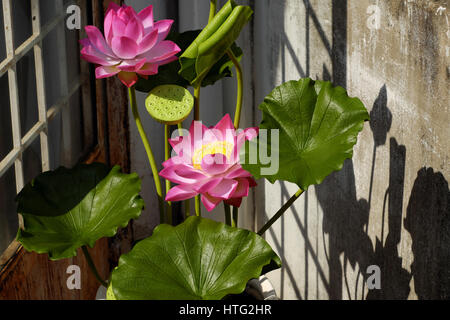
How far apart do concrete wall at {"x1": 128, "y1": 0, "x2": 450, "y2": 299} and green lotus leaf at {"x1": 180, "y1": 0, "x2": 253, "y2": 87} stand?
0.29 meters

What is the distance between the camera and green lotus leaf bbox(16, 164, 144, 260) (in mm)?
1279

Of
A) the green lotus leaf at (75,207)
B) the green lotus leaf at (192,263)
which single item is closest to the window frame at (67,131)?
the green lotus leaf at (75,207)

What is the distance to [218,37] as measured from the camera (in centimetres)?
121

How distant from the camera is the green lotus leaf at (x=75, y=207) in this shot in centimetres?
128

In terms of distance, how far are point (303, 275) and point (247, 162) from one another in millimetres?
751

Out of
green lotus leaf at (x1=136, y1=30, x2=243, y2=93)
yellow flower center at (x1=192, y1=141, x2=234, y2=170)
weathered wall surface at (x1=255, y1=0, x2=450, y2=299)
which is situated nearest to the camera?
weathered wall surface at (x1=255, y1=0, x2=450, y2=299)

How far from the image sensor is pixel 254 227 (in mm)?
2242

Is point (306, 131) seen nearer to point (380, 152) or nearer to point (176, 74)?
point (380, 152)

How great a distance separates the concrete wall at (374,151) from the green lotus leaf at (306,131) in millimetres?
106

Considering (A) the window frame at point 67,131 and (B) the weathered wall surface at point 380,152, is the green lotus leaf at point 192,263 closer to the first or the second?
(B) the weathered wall surface at point 380,152

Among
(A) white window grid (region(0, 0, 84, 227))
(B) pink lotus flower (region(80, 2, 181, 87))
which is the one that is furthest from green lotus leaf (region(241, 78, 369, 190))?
(A) white window grid (region(0, 0, 84, 227))

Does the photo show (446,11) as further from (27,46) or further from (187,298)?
(27,46)

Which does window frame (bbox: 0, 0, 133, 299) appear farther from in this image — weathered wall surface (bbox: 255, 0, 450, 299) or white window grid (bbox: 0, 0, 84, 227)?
weathered wall surface (bbox: 255, 0, 450, 299)

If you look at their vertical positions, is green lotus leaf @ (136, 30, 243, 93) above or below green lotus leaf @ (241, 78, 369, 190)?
above
